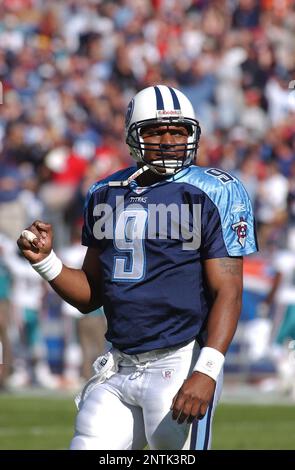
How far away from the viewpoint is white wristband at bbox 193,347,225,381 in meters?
3.93

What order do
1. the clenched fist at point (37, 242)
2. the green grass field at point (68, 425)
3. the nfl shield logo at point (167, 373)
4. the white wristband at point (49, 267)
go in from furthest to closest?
the green grass field at point (68, 425) → the white wristband at point (49, 267) → the clenched fist at point (37, 242) → the nfl shield logo at point (167, 373)

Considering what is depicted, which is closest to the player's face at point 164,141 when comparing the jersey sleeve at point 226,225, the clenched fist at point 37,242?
the jersey sleeve at point 226,225

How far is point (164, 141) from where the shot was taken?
432 centimetres

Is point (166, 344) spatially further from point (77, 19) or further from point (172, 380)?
point (77, 19)

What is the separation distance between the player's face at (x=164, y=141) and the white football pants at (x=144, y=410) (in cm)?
70

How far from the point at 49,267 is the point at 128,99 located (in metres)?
11.2

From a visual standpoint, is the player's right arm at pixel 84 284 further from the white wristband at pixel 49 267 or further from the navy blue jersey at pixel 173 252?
the navy blue jersey at pixel 173 252

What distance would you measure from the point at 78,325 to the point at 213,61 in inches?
201

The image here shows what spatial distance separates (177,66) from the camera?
50.3 ft

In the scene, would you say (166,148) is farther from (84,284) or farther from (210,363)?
(210,363)

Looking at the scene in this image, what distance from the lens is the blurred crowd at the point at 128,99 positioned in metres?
12.1

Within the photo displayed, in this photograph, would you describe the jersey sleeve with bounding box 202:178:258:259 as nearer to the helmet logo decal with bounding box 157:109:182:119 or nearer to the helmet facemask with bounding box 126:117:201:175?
the helmet facemask with bounding box 126:117:201:175

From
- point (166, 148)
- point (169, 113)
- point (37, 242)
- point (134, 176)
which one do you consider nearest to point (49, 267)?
point (37, 242)
